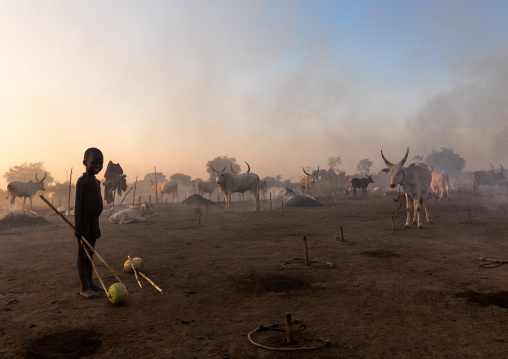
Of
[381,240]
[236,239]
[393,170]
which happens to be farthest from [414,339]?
[393,170]

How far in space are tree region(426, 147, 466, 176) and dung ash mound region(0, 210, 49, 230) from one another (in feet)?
304

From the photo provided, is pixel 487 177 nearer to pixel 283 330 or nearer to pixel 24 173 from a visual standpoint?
pixel 283 330

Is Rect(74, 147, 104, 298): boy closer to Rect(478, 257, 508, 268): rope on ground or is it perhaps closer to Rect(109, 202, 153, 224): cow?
Rect(478, 257, 508, 268): rope on ground

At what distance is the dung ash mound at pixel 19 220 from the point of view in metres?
15.1

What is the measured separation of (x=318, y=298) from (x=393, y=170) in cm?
967

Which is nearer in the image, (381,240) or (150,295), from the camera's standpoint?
(150,295)

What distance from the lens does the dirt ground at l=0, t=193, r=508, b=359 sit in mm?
2996

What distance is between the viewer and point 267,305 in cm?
415

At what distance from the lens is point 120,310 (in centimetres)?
410

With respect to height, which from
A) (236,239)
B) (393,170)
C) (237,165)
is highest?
(237,165)

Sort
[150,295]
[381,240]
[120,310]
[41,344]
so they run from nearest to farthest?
[41,344] < [120,310] < [150,295] < [381,240]

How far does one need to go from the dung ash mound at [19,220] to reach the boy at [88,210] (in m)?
13.6

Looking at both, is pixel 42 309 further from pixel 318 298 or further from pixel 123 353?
pixel 318 298

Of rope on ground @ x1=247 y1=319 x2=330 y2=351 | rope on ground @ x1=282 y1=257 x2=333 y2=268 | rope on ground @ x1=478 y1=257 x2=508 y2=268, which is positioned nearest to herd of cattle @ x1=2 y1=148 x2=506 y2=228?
rope on ground @ x1=478 y1=257 x2=508 y2=268
